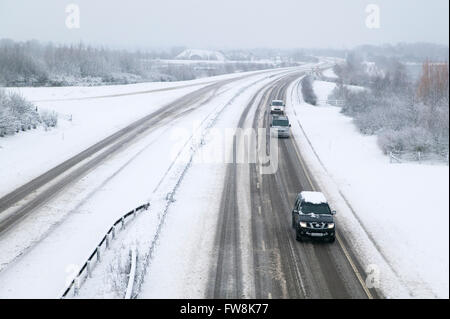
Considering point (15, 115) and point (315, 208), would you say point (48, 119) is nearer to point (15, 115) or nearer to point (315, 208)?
point (15, 115)

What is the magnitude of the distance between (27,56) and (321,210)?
88.6 metres

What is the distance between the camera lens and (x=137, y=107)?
6078cm

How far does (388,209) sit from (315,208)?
5732mm

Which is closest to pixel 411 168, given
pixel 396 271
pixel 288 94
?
pixel 396 271

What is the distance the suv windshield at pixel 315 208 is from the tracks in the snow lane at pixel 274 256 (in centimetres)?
136

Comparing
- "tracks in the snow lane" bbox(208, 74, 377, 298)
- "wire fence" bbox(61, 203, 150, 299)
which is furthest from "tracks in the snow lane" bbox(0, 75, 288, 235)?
"tracks in the snow lane" bbox(208, 74, 377, 298)

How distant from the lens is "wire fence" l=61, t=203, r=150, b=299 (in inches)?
622

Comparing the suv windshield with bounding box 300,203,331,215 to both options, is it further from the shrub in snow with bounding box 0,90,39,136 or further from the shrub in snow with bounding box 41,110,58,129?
the shrub in snow with bounding box 41,110,58,129

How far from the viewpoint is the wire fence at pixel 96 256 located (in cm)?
1580

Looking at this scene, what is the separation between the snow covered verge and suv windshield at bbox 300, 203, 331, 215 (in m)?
1.71

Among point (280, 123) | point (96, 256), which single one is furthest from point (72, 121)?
point (96, 256)

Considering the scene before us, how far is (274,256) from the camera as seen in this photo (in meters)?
19.1

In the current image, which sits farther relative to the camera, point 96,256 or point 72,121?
point 72,121
